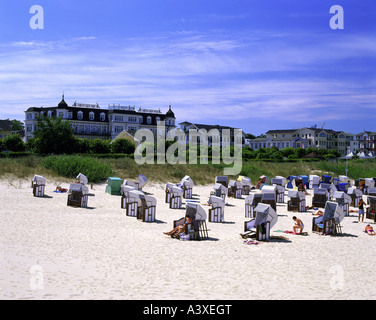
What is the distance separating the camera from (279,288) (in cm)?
823

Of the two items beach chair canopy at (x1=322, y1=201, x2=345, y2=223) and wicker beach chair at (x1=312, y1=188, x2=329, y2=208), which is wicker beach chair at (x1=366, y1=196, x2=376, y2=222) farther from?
beach chair canopy at (x1=322, y1=201, x2=345, y2=223)

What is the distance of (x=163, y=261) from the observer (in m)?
10.0

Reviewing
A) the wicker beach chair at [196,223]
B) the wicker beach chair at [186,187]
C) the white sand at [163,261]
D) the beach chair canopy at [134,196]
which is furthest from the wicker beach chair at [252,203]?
the wicker beach chair at [186,187]

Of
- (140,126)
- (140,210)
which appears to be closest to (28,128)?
(140,126)

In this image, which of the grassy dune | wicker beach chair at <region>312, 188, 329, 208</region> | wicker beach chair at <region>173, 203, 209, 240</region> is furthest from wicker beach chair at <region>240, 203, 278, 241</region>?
the grassy dune

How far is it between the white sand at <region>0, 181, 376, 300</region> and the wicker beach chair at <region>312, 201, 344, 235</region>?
1.53 ft

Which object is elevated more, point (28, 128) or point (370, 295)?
point (28, 128)

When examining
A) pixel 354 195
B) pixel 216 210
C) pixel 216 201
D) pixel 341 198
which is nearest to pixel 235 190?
pixel 354 195

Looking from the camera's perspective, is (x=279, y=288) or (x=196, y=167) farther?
(x=196, y=167)

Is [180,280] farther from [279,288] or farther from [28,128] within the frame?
[28,128]

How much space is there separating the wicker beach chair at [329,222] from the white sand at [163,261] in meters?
0.47

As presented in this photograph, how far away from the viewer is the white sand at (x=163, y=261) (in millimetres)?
7820

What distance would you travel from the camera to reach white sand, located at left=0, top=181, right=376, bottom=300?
25.7 ft
